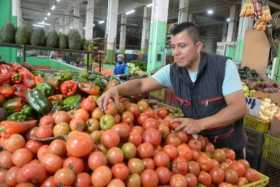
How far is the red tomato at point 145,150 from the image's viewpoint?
4.97 feet

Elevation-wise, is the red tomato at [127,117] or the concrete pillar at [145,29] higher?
the concrete pillar at [145,29]

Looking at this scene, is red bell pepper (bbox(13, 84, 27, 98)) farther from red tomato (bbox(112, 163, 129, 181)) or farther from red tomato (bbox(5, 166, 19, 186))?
red tomato (bbox(112, 163, 129, 181))

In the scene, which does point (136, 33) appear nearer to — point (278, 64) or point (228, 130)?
point (278, 64)

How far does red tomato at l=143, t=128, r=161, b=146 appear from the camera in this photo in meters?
1.61

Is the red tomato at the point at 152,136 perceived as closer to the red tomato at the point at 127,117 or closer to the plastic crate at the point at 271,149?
the red tomato at the point at 127,117

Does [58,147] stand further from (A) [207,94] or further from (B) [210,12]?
(B) [210,12]

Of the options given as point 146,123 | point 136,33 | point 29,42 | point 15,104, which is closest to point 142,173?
point 146,123

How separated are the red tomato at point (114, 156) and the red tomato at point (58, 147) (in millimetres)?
229

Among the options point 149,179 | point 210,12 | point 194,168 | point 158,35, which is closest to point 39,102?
point 149,179

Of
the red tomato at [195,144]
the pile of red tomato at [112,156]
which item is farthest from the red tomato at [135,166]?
the red tomato at [195,144]

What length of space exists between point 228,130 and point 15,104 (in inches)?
66.3

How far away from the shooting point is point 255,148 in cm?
378

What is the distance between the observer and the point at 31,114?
6.95 ft

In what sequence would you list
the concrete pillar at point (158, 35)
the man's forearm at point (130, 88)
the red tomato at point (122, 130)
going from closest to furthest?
1. the red tomato at point (122, 130)
2. the man's forearm at point (130, 88)
3. the concrete pillar at point (158, 35)
